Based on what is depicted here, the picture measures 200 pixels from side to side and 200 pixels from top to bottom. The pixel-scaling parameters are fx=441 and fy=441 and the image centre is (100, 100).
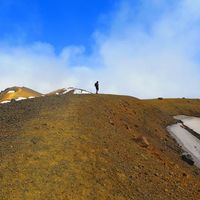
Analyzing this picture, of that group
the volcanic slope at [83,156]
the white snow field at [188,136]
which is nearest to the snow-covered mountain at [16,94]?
the white snow field at [188,136]

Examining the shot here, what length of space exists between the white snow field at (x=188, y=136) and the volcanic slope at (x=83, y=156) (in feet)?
8.58

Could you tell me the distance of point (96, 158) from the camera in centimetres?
2741

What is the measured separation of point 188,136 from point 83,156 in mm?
22851

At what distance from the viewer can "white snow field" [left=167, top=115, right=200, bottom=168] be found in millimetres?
42422

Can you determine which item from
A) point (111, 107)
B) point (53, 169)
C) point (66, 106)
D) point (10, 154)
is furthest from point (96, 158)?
point (111, 107)

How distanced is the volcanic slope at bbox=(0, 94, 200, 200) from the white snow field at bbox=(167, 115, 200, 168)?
2614 millimetres

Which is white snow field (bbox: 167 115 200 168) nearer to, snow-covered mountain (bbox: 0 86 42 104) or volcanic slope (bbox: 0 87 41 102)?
snow-covered mountain (bbox: 0 86 42 104)

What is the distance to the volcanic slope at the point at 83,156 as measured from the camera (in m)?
24.1

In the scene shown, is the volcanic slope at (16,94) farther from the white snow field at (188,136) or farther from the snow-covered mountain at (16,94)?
the white snow field at (188,136)

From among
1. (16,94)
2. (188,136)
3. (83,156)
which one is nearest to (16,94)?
(16,94)

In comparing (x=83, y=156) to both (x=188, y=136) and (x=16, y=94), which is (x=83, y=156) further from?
(x=16, y=94)

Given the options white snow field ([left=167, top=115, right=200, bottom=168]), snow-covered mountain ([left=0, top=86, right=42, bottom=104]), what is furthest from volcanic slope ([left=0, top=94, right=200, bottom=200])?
snow-covered mountain ([left=0, top=86, right=42, bottom=104])

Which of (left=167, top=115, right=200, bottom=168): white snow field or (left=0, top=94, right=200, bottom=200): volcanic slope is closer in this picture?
(left=0, top=94, right=200, bottom=200): volcanic slope

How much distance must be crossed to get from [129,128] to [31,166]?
533 inches
